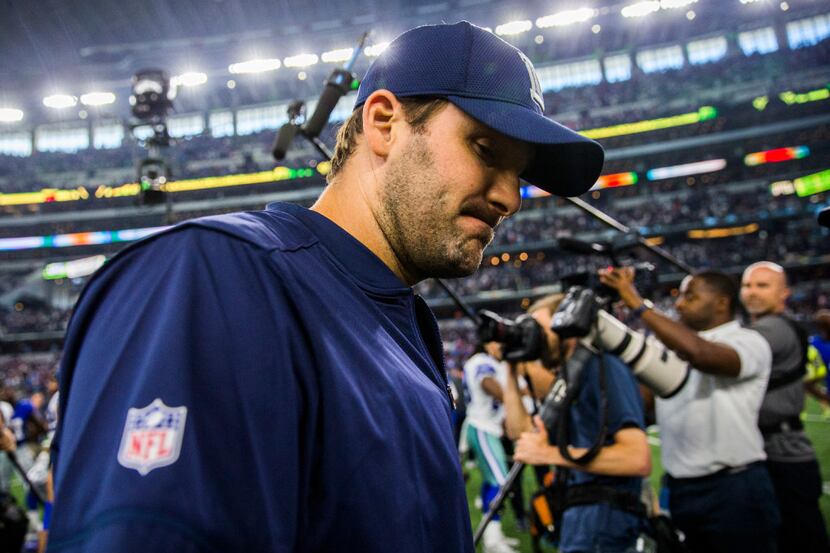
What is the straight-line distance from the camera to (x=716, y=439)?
3244mm

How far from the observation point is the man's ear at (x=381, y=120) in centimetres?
111

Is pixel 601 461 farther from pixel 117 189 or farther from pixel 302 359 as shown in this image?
pixel 117 189

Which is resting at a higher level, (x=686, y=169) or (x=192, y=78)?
(x=192, y=78)

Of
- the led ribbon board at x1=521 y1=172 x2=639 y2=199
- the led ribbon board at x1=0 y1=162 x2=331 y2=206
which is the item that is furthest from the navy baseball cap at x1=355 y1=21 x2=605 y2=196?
the led ribbon board at x1=0 y1=162 x2=331 y2=206

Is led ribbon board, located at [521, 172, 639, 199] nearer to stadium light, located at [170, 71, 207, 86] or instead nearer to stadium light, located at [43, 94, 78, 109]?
stadium light, located at [170, 71, 207, 86]

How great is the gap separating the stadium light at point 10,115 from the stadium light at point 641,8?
2121 inches

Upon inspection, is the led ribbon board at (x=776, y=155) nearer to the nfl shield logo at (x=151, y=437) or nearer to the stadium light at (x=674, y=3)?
the stadium light at (x=674, y=3)

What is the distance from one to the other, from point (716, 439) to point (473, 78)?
3155 mm

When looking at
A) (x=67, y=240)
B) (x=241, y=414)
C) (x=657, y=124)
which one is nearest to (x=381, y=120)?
(x=241, y=414)

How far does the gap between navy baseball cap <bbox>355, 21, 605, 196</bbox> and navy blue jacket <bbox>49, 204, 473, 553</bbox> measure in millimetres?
430

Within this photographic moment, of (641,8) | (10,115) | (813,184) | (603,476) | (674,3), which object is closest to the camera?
(603,476)

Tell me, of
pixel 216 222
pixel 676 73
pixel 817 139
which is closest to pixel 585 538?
pixel 216 222

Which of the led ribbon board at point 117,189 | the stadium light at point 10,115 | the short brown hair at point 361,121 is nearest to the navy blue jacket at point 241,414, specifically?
the short brown hair at point 361,121

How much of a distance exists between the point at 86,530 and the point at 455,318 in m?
Answer: 37.9
